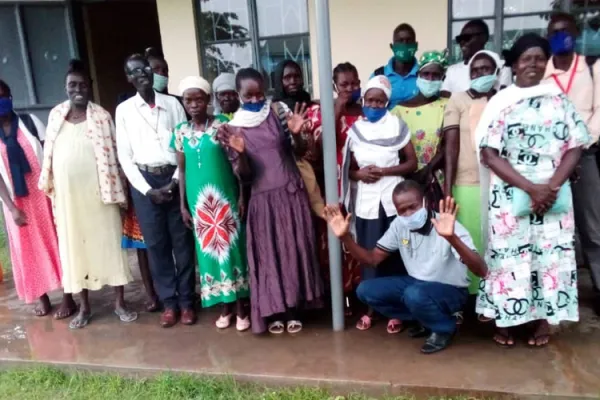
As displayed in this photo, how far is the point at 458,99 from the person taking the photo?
121 inches

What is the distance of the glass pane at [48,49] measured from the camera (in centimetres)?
644

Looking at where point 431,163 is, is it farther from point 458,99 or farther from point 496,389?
point 496,389

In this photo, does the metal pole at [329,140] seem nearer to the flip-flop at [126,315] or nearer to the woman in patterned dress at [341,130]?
the woman in patterned dress at [341,130]

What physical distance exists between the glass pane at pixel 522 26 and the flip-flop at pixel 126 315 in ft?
13.8

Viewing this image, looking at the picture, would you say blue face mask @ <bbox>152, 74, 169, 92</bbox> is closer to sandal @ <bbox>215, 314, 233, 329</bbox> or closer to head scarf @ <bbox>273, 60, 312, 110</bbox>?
head scarf @ <bbox>273, 60, 312, 110</bbox>

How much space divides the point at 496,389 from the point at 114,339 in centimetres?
238

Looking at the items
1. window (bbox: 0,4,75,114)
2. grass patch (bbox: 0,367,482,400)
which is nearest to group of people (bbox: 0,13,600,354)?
grass patch (bbox: 0,367,482,400)

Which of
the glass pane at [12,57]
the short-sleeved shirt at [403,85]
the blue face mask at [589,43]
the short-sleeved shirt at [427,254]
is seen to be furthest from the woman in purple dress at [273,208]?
the glass pane at [12,57]

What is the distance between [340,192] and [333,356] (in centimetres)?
98

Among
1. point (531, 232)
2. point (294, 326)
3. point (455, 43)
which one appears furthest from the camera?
point (455, 43)

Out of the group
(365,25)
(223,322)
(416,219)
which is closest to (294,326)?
(223,322)

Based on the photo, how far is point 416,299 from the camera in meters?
2.86

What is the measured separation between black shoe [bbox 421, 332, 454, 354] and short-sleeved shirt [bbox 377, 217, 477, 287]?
1.05ft

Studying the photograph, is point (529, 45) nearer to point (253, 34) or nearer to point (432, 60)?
point (432, 60)
